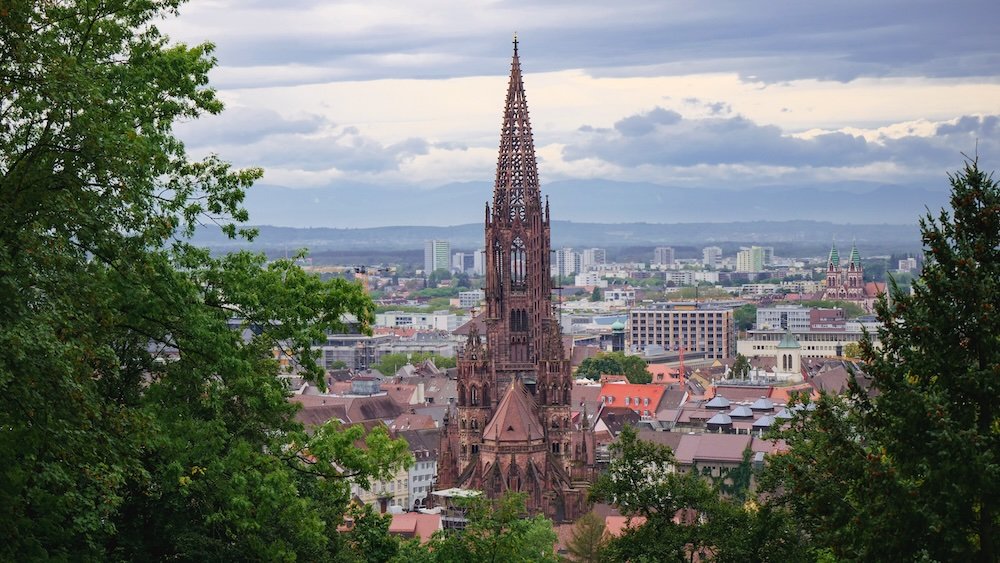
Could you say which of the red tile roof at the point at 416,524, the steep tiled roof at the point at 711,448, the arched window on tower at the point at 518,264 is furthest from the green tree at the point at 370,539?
the steep tiled roof at the point at 711,448

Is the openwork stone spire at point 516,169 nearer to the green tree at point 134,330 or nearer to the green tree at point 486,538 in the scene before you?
the green tree at point 486,538

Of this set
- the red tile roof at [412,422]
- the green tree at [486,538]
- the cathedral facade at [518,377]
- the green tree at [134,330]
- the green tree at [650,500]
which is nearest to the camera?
the green tree at [134,330]

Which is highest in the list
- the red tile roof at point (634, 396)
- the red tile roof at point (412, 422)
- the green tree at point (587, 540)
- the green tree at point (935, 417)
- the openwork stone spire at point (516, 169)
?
the openwork stone spire at point (516, 169)

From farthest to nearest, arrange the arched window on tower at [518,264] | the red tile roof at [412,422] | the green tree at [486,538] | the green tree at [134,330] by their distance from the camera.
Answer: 1. the red tile roof at [412,422]
2. the arched window on tower at [518,264]
3. the green tree at [486,538]
4. the green tree at [134,330]

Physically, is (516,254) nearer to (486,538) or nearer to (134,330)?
(486,538)

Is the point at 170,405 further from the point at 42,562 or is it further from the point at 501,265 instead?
the point at 501,265

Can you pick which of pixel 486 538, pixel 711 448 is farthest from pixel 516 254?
pixel 486 538

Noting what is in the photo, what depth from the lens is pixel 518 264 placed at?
374ft

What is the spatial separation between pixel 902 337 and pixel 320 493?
13.4 metres

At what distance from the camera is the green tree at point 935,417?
24875 millimetres

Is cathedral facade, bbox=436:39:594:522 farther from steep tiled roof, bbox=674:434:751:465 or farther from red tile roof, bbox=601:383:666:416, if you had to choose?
red tile roof, bbox=601:383:666:416

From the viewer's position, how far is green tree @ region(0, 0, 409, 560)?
24.4m

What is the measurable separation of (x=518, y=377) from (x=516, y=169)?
1387cm

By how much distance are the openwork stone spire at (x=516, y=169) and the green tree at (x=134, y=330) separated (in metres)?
78.7
